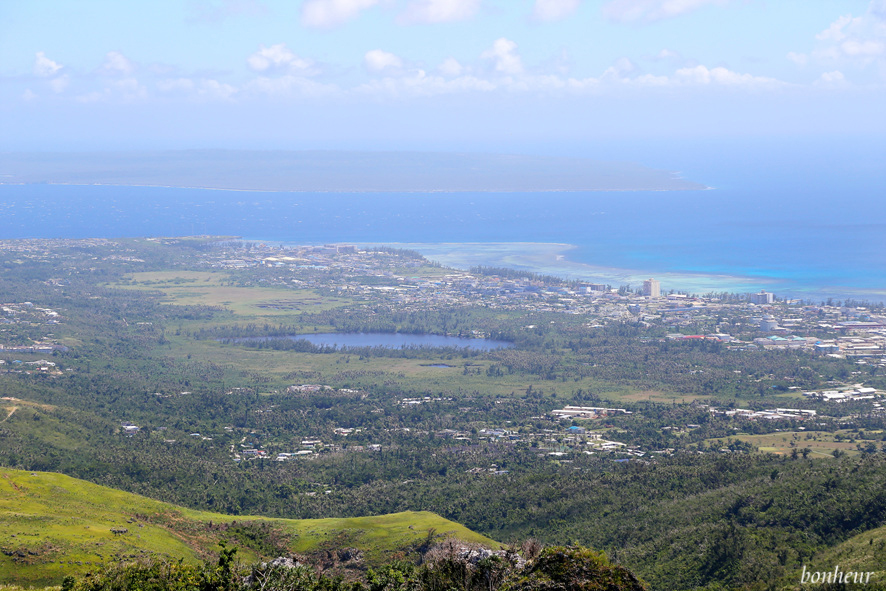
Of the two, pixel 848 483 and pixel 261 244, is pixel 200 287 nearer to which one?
pixel 261 244

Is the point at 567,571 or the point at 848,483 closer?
the point at 567,571

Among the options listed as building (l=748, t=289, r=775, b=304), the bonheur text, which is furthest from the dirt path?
building (l=748, t=289, r=775, b=304)

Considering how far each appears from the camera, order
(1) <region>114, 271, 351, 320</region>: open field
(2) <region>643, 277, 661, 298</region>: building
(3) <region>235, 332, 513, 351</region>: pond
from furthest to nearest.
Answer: (2) <region>643, 277, 661, 298</region>: building → (1) <region>114, 271, 351, 320</region>: open field → (3) <region>235, 332, 513, 351</region>: pond

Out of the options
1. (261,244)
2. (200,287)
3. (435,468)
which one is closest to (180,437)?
(435,468)

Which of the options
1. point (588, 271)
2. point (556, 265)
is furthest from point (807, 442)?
point (556, 265)

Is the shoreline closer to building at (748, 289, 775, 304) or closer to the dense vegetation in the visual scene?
building at (748, 289, 775, 304)

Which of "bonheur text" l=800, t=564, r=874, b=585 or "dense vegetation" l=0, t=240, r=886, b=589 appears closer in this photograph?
"bonheur text" l=800, t=564, r=874, b=585

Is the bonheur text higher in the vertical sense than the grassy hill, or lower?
higher
